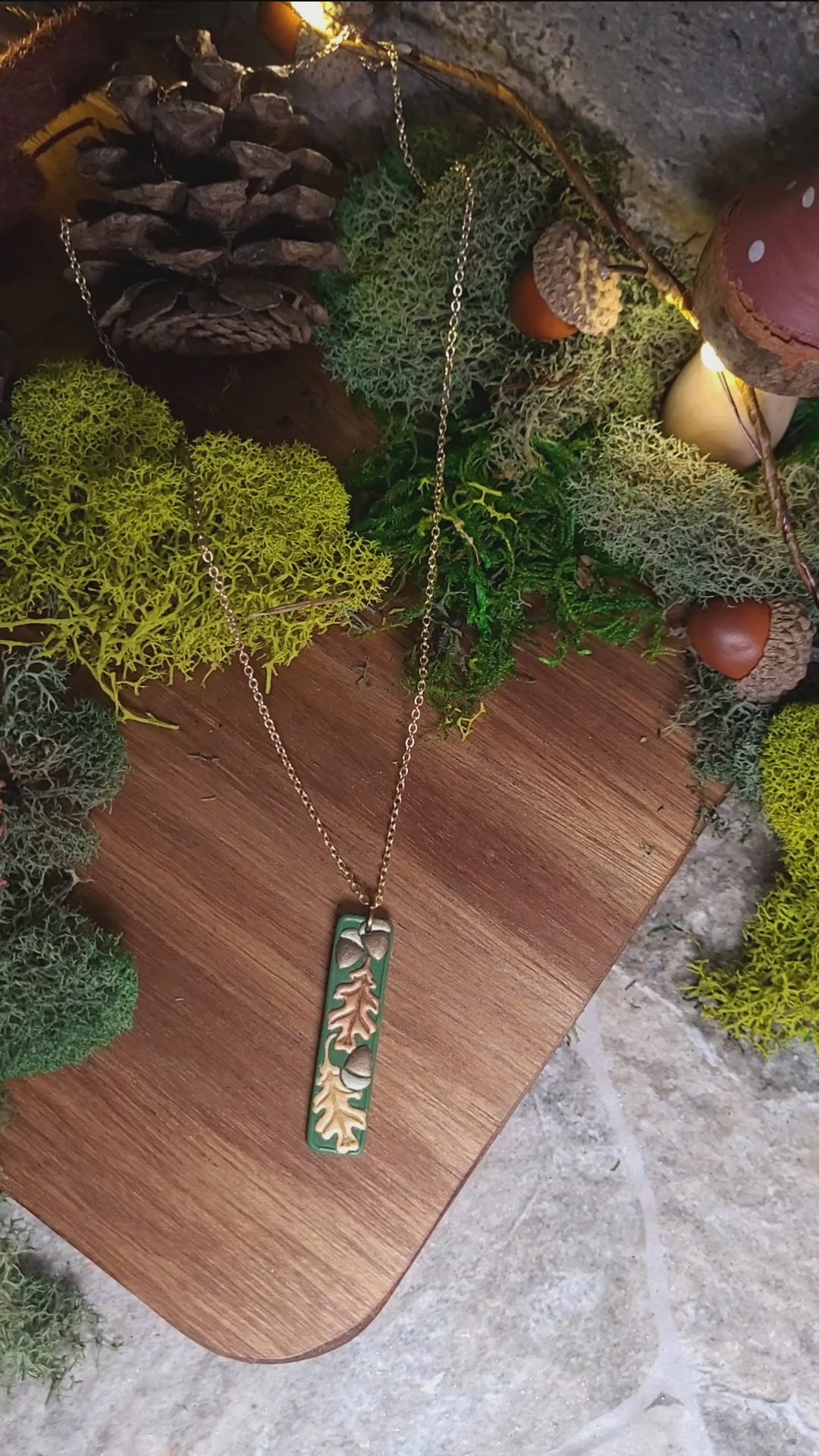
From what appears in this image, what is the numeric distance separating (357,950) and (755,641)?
1.45 feet

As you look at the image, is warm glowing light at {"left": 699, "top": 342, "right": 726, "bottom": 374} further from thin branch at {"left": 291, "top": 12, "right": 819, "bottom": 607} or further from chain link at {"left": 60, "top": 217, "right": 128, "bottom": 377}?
chain link at {"left": 60, "top": 217, "right": 128, "bottom": 377}

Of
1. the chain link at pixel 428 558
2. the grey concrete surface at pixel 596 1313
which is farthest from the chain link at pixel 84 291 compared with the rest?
the grey concrete surface at pixel 596 1313

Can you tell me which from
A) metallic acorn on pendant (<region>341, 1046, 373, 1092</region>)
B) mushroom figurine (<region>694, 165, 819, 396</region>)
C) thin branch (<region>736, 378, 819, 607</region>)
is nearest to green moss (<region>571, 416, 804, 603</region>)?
thin branch (<region>736, 378, 819, 607</region>)

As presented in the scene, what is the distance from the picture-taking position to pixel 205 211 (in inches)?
31.8

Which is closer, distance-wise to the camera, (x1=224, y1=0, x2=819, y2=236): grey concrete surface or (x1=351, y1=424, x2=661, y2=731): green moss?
(x1=224, y1=0, x2=819, y2=236): grey concrete surface

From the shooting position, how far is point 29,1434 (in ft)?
3.75

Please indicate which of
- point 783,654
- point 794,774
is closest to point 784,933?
point 794,774

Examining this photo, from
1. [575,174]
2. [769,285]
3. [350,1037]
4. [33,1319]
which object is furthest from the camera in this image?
[33,1319]

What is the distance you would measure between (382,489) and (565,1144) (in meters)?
0.74

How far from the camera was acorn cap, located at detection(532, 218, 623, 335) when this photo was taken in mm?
833

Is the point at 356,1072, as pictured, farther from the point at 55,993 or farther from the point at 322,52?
the point at 322,52

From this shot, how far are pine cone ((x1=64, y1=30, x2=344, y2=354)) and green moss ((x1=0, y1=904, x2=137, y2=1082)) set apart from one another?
508mm

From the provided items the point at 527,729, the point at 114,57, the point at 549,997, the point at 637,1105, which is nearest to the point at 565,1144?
the point at 637,1105

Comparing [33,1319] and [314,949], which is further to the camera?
[33,1319]
